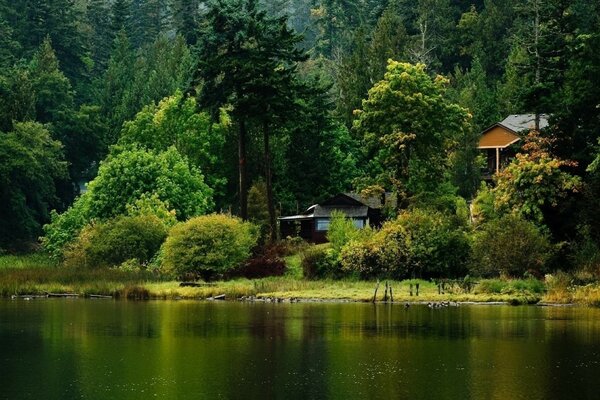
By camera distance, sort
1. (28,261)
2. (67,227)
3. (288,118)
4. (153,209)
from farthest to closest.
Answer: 1. (67,227)
2. (28,261)
3. (153,209)
4. (288,118)

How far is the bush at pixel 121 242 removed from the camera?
79.6 m

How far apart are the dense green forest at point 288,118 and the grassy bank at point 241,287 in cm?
430

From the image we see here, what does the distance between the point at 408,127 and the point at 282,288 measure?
50.3 ft

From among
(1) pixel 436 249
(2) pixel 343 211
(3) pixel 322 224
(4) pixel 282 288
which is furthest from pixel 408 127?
(3) pixel 322 224

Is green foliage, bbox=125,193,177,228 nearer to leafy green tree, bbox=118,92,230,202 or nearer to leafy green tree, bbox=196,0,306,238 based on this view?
leafy green tree, bbox=196,0,306,238

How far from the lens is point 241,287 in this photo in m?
69.2

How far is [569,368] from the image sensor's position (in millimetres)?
38500

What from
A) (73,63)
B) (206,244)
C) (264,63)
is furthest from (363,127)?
(73,63)

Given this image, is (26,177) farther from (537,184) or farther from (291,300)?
(537,184)

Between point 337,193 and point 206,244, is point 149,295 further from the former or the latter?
point 337,193

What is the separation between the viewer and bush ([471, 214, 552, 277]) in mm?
67062

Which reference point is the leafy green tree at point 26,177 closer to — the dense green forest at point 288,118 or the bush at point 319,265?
the dense green forest at point 288,118

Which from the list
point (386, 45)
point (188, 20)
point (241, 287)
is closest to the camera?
point (241, 287)

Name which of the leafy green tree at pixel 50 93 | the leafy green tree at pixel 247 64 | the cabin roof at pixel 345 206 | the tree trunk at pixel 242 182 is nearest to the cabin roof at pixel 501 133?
the cabin roof at pixel 345 206
